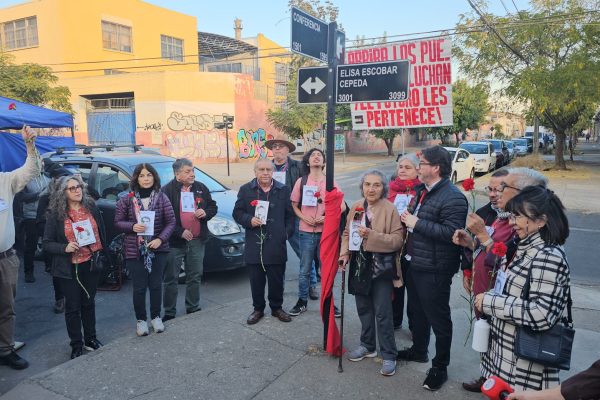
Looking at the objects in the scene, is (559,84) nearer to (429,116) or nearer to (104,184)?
(429,116)

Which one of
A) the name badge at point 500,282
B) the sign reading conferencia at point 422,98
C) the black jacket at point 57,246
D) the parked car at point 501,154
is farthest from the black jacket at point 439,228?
the parked car at point 501,154

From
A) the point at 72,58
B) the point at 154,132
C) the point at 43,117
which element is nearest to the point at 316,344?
the point at 43,117

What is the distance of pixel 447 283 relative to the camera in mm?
3418

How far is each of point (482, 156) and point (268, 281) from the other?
1969 cm

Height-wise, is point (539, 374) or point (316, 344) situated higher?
point (539, 374)

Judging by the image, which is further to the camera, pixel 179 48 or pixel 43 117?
pixel 179 48

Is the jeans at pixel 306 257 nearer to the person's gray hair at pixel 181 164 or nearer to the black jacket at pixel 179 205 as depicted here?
the black jacket at pixel 179 205

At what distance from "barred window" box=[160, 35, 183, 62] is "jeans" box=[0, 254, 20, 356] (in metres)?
36.1

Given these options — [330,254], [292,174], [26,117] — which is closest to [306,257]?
[330,254]

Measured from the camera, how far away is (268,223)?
4742mm

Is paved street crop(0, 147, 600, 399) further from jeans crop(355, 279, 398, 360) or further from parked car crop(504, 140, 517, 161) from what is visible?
parked car crop(504, 140, 517, 161)

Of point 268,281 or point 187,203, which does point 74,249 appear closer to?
point 187,203

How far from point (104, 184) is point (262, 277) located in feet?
11.2

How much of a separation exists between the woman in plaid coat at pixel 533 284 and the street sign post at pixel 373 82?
167 centimetres
